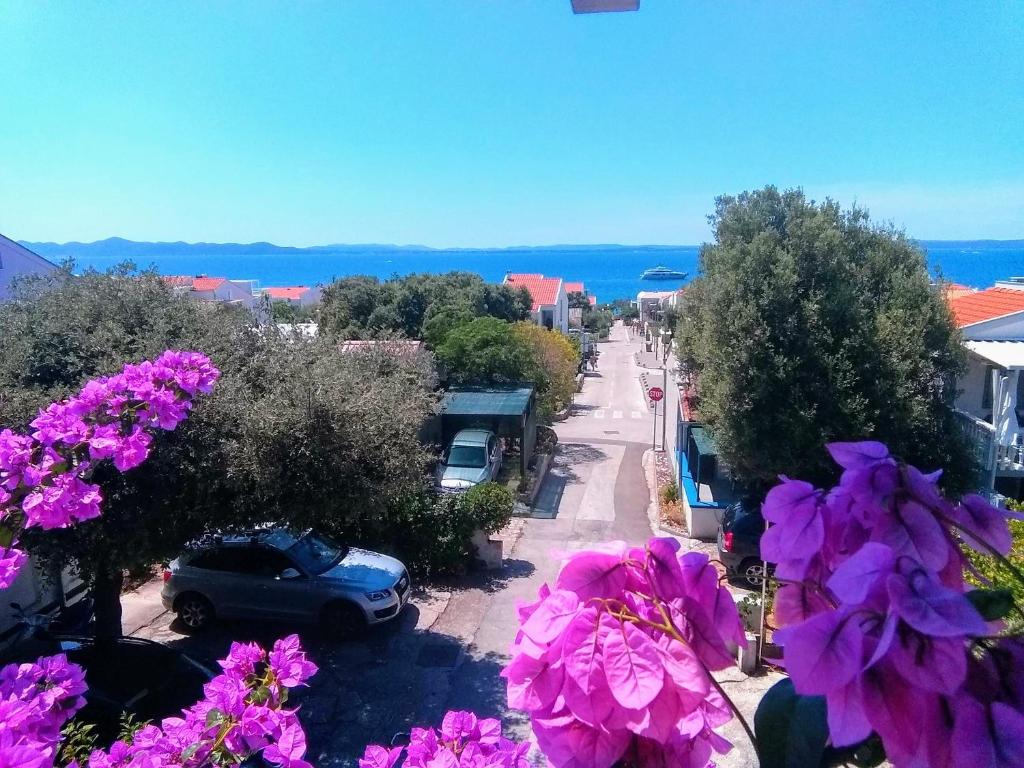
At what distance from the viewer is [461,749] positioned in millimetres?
1691

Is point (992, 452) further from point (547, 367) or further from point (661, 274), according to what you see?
point (661, 274)

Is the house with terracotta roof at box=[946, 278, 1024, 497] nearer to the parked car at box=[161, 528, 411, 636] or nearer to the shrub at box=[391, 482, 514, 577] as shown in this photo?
the shrub at box=[391, 482, 514, 577]

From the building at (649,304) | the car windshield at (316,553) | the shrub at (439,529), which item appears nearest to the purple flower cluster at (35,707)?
the car windshield at (316,553)

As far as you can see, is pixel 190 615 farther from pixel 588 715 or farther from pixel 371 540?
pixel 588 715

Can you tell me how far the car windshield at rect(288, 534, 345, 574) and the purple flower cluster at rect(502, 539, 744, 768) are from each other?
9.63m

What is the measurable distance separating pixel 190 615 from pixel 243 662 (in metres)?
8.59

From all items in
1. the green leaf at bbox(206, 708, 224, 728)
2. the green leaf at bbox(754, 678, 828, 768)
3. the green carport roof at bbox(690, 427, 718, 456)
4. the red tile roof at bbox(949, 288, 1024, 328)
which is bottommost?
the green carport roof at bbox(690, 427, 718, 456)

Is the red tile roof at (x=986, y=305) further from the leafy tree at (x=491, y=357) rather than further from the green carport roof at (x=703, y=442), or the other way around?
the leafy tree at (x=491, y=357)

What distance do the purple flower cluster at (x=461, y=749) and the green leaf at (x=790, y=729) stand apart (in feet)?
2.50

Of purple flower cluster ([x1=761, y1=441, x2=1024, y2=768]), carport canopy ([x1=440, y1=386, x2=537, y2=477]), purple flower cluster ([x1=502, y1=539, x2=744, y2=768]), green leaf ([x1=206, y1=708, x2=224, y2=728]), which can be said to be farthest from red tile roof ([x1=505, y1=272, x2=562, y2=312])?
purple flower cluster ([x1=761, y1=441, x2=1024, y2=768])

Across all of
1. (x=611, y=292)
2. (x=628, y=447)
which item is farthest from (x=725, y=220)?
(x=611, y=292)

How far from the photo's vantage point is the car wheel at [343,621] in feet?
32.3

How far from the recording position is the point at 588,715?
101 centimetres

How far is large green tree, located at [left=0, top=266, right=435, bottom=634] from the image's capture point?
6.80 m
